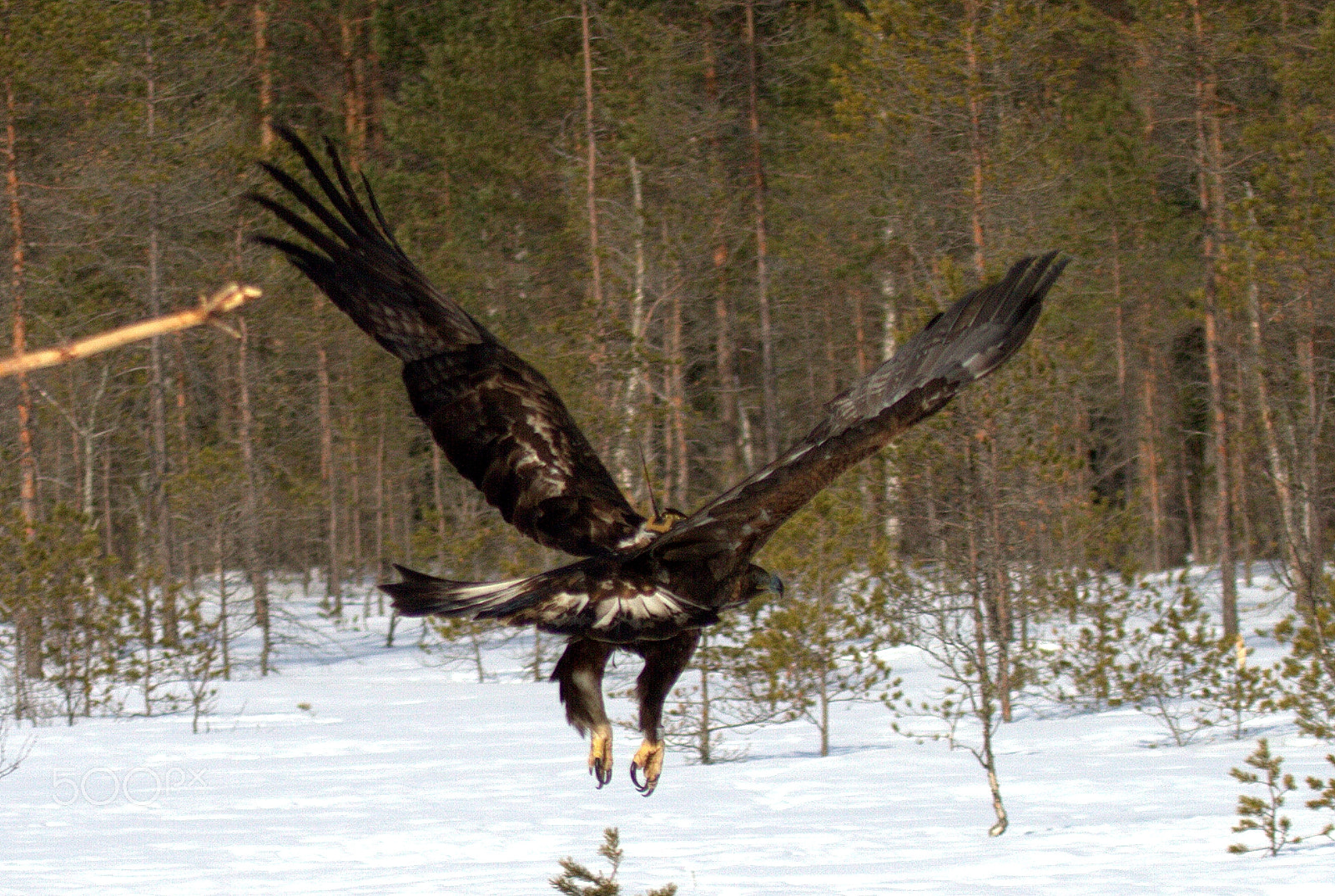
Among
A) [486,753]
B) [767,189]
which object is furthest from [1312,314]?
[767,189]

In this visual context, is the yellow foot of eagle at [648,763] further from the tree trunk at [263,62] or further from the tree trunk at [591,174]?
the tree trunk at [263,62]

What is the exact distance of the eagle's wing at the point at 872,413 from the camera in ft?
15.5

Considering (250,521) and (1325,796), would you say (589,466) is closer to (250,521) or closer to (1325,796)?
(1325,796)

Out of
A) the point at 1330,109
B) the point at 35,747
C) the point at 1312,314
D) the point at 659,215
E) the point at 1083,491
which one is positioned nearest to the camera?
the point at 35,747

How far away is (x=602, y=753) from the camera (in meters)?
4.73

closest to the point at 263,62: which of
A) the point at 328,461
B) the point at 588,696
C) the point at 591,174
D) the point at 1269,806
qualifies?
the point at 328,461

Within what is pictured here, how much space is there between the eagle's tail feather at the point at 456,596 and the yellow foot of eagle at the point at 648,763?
61cm

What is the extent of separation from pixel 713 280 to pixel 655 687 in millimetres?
20916

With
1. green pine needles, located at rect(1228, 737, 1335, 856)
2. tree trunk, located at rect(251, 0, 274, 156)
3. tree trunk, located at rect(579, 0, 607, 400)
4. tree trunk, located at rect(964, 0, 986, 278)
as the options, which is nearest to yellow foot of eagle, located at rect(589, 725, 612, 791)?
green pine needles, located at rect(1228, 737, 1335, 856)

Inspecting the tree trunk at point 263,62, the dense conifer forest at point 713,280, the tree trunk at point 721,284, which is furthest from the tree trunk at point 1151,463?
the tree trunk at point 263,62

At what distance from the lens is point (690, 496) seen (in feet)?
90.5

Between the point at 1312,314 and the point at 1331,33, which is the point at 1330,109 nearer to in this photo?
the point at 1331,33

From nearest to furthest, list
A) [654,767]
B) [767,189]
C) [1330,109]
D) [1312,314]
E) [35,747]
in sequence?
1. [654,767]
2. [35,747]
3. [1312,314]
4. [1330,109]
5. [767,189]

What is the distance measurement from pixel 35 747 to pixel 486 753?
407cm
